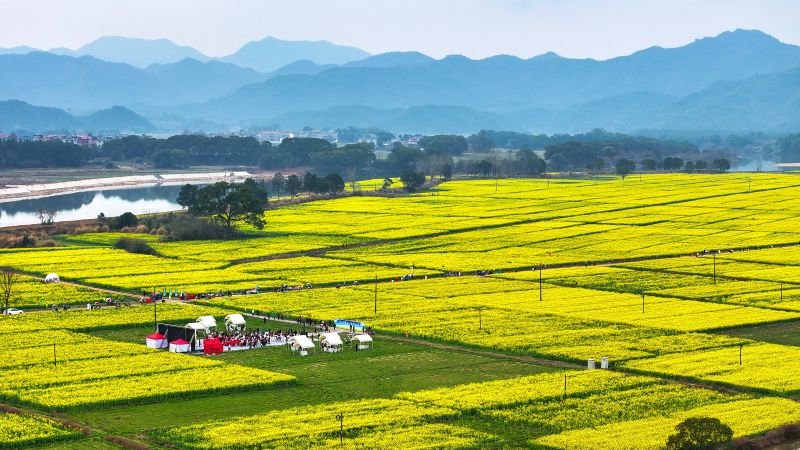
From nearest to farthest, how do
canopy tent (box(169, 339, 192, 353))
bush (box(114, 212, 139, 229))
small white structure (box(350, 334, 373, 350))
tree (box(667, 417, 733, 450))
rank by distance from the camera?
tree (box(667, 417, 733, 450)) < canopy tent (box(169, 339, 192, 353)) < small white structure (box(350, 334, 373, 350)) < bush (box(114, 212, 139, 229))

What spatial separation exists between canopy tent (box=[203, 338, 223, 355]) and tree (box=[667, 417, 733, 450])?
878 inches

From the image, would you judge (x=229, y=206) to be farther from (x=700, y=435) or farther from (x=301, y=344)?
(x=700, y=435)

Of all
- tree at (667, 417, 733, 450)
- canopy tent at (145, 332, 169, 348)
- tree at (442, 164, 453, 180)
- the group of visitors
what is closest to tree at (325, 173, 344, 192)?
tree at (442, 164, 453, 180)

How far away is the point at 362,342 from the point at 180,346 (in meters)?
7.74

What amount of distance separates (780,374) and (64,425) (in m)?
26.2

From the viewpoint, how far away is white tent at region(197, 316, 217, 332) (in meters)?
57.6

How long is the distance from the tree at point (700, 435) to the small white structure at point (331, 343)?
62.3ft

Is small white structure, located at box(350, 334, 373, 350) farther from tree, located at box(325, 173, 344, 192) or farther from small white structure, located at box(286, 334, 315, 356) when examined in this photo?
tree, located at box(325, 173, 344, 192)

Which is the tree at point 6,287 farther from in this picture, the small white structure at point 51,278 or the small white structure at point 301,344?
the small white structure at point 301,344

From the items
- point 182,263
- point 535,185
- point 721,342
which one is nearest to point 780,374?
point 721,342

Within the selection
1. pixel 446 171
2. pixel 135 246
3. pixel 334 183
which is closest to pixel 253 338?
pixel 135 246

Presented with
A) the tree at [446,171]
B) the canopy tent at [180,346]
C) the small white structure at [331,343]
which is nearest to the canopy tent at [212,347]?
the canopy tent at [180,346]

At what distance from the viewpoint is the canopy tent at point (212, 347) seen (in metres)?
54.3

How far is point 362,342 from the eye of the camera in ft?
180
